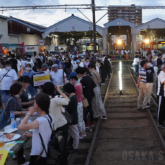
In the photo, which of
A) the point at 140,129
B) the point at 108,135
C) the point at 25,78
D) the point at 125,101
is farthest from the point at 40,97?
the point at 125,101

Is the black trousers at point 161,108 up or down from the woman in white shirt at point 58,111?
down

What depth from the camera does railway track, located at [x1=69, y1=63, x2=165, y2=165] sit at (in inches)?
232

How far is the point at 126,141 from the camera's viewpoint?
706 cm

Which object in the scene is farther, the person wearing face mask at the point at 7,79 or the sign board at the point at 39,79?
the person wearing face mask at the point at 7,79

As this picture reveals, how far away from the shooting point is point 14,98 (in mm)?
5469

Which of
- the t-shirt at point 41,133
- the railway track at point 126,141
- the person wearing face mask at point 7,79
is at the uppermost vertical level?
the person wearing face mask at point 7,79

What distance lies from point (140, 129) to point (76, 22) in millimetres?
31838

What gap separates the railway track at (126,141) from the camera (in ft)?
19.3

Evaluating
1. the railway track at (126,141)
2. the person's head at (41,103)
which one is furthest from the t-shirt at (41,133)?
the railway track at (126,141)

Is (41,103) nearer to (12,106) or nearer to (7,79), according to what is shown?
(12,106)

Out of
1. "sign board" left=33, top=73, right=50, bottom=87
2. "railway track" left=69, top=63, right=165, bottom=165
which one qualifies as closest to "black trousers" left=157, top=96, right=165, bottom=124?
"railway track" left=69, top=63, right=165, bottom=165

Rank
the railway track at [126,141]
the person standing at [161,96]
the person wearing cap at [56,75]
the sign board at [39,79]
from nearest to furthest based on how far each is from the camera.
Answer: the railway track at [126,141], the sign board at [39,79], the person standing at [161,96], the person wearing cap at [56,75]

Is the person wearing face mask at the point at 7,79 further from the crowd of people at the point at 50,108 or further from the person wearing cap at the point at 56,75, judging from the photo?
the person wearing cap at the point at 56,75

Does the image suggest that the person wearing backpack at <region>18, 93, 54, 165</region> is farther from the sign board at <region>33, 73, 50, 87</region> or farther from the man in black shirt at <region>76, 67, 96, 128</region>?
the man in black shirt at <region>76, 67, 96, 128</region>
